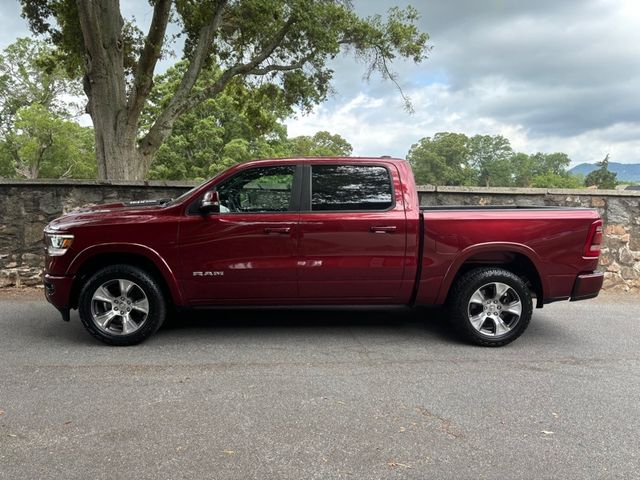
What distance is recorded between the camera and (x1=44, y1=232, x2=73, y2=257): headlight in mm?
4582

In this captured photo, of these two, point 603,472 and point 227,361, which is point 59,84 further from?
point 603,472

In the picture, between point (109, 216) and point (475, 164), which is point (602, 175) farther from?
point (109, 216)

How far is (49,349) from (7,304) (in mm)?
2383

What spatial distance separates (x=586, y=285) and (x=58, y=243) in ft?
17.1

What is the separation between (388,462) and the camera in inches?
108

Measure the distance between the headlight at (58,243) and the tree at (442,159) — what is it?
2206 inches

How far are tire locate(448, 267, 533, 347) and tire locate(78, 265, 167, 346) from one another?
2.98 m

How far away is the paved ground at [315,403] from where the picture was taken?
2.74 metres

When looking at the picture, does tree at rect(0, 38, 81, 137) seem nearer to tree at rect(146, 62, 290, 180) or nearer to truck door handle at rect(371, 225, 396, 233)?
→ tree at rect(146, 62, 290, 180)

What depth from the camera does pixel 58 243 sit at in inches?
182

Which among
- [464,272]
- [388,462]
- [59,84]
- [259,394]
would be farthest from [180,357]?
[59,84]

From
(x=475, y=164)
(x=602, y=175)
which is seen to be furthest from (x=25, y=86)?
(x=602, y=175)

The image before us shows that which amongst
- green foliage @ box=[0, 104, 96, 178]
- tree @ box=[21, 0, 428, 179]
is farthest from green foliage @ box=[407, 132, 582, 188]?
tree @ box=[21, 0, 428, 179]

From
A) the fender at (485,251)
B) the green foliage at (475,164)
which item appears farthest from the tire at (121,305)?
the green foliage at (475,164)
